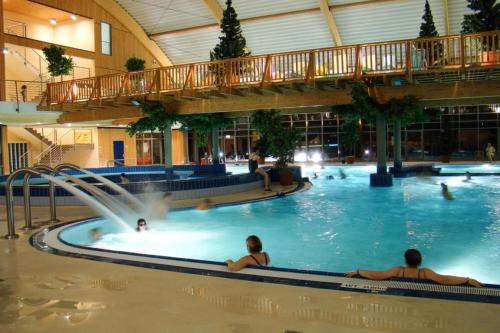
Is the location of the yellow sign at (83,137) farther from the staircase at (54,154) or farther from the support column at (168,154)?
the support column at (168,154)

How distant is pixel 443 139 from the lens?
104 feet

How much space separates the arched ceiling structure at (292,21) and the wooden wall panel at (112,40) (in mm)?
1348

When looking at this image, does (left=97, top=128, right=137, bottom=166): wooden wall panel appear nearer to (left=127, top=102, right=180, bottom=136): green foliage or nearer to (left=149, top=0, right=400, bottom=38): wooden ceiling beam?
(left=149, top=0, right=400, bottom=38): wooden ceiling beam

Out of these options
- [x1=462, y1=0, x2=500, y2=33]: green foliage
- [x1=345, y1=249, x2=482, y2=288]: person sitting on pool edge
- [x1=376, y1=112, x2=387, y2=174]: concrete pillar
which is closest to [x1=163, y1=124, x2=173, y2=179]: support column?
[x1=376, y1=112, x2=387, y2=174]: concrete pillar

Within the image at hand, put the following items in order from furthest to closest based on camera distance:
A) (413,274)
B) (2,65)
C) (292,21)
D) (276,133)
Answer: (292,21)
(2,65)
(276,133)
(413,274)

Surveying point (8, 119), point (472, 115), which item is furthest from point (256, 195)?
point (472, 115)

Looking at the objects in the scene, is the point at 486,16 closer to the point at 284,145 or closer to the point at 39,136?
the point at 284,145

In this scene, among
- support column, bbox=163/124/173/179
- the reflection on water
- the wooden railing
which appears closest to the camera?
the reflection on water

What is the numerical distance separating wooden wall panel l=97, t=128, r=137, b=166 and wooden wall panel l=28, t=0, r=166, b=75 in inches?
154

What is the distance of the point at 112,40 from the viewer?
30.7 m

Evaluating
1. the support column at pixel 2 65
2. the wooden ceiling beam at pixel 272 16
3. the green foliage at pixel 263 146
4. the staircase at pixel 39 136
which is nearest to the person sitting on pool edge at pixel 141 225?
the green foliage at pixel 263 146

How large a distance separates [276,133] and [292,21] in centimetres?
1497

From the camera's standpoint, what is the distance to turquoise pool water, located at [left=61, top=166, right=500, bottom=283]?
23.8 ft

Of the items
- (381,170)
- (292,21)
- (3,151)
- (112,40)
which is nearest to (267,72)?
(381,170)
